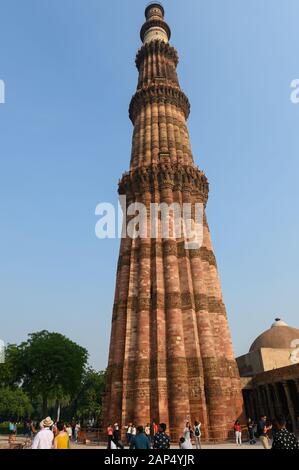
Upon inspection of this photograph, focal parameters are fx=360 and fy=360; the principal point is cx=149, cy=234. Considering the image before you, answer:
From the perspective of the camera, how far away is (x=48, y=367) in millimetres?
43500

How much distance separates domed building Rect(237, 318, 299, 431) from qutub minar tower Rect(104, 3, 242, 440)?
2.79m

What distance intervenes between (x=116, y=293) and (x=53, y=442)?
19.5m

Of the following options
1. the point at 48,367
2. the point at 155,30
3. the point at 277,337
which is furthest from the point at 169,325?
the point at 155,30

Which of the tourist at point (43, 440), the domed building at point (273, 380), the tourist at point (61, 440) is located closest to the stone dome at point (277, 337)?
the domed building at point (273, 380)

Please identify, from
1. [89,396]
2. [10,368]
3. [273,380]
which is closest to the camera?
[273,380]

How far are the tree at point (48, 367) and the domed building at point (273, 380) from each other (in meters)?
21.8

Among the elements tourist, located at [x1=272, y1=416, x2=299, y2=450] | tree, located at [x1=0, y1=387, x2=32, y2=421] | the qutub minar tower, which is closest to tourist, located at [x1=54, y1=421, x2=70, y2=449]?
tourist, located at [x1=272, y1=416, x2=299, y2=450]

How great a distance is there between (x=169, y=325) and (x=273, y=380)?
796 cm

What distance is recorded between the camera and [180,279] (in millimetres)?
26250

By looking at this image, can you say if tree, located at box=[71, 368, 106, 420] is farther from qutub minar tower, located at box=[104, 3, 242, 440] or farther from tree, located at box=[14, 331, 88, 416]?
qutub minar tower, located at box=[104, 3, 242, 440]

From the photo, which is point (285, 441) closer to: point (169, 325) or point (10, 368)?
point (169, 325)

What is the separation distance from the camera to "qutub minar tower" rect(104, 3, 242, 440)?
21875 mm

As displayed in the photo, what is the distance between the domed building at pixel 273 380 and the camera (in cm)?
2311

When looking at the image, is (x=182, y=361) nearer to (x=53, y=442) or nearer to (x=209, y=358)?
(x=209, y=358)
